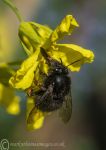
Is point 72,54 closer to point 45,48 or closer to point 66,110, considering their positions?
point 45,48

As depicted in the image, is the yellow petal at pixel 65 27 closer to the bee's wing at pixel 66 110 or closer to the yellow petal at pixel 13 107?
the bee's wing at pixel 66 110

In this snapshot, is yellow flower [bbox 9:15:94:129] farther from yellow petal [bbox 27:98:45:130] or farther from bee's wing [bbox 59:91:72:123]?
bee's wing [bbox 59:91:72:123]

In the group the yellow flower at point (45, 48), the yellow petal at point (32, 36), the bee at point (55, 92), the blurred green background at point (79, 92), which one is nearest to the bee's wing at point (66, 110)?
the bee at point (55, 92)

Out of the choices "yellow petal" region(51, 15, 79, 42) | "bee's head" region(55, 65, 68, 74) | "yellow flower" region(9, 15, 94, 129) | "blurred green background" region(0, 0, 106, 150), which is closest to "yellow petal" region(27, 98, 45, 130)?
"yellow flower" region(9, 15, 94, 129)

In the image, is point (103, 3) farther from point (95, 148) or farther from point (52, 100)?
point (52, 100)

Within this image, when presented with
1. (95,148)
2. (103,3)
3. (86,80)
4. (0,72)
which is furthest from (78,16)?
(0,72)

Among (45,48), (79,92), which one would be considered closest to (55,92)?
(45,48)
